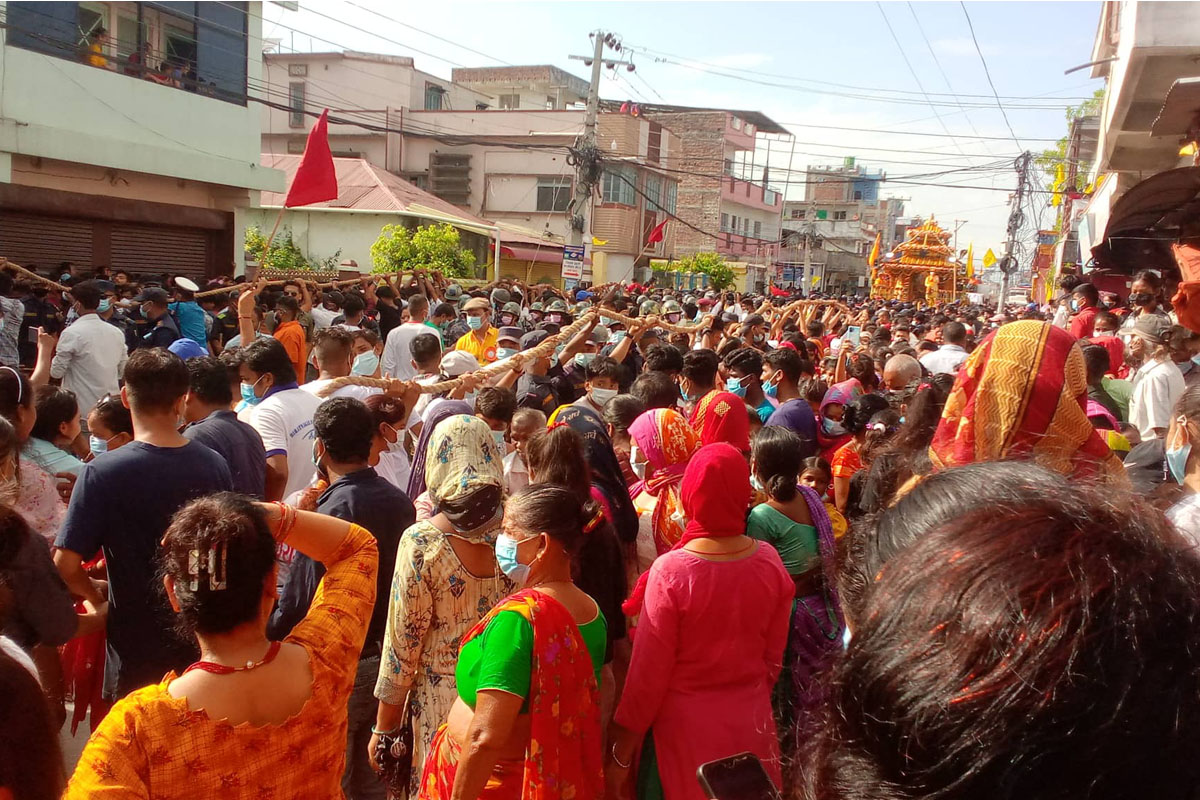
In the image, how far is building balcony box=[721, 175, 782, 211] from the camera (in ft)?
164

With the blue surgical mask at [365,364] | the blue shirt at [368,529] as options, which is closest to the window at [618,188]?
the blue surgical mask at [365,364]

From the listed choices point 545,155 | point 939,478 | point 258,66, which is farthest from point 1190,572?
point 545,155

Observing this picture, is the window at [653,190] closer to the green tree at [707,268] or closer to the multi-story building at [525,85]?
the green tree at [707,268]

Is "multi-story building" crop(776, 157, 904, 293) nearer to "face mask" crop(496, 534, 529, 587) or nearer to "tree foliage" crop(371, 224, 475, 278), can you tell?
"tree foliage" crop(371, 224, 475, 278)

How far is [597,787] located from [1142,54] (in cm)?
686

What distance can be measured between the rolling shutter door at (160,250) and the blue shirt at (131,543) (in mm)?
13993

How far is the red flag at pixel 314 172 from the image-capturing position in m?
10.5

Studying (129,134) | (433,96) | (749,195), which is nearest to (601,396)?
(129,134)

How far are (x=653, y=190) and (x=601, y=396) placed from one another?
1481 inches

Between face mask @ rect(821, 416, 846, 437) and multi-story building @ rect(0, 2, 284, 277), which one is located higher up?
multi-story building @ rect(0, 2, 284, 277)

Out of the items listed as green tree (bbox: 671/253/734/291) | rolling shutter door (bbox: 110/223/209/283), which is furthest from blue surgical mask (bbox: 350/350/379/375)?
green tree (bbox: 671/253/734/291)

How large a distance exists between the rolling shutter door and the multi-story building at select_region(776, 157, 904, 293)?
3706cm

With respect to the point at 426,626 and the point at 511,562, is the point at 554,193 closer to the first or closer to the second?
the point at 426,626

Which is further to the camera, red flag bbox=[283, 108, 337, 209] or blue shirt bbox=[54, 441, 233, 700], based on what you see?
red flag bbox=[283, 108, 337, 209]
